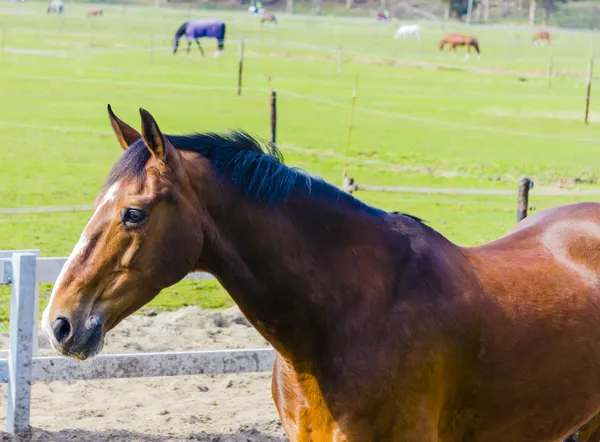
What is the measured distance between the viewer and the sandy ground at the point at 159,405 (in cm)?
566

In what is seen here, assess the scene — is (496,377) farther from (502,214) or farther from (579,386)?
(502,214)

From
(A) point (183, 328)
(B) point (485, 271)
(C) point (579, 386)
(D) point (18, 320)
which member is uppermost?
(B) point (485, 271)

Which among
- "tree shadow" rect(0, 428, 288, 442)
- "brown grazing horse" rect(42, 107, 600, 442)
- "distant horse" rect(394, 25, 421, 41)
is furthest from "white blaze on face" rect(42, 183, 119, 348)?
"distant horse" rect(394, 25, 421, 41)

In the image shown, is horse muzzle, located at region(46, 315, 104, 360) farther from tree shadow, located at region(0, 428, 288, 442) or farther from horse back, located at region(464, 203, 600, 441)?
tree shadow, located at region(0, 428, 288, 442)

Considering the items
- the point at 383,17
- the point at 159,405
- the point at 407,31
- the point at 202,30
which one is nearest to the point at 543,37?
the point at 407,31

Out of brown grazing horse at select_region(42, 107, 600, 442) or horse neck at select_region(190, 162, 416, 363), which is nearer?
brown grazing horse at select_region(42, 107, 600, 442)

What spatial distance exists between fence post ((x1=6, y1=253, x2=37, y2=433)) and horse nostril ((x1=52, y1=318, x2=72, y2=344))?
8.77ft

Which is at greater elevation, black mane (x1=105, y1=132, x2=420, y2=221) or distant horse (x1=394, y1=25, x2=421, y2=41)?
distant horse (x1=394, y1=25, x2=421, y2=41)

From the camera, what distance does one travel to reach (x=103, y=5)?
224 feet

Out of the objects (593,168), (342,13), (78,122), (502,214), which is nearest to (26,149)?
(78,122)

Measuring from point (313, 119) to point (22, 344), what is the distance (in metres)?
17.8

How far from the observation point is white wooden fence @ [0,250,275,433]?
18.1ft

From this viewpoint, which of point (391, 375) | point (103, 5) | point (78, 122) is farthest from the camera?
point (103, 5)

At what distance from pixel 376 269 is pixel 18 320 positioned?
2.82 m
